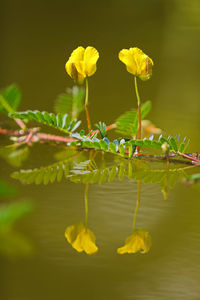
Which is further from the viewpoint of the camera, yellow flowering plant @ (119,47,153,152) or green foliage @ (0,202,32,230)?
yellow flowering plant @ (119,47,153,152)

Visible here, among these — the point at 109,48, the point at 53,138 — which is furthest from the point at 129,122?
the point at 109,48

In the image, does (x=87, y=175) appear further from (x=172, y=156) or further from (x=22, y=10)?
(x=22, y=10)

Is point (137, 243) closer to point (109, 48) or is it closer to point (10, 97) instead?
point (10, 97)

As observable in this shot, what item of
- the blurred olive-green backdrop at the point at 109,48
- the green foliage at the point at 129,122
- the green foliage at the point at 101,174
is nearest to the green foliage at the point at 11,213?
the green foliage at the point at 101,174

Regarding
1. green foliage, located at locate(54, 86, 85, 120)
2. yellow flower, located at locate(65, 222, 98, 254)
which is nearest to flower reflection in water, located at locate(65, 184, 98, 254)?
yellow flower, located at locate(65, 222, 98, 254)

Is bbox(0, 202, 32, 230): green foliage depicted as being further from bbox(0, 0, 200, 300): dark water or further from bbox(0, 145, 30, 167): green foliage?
bbox(0, 145, 30, 167): green foliage

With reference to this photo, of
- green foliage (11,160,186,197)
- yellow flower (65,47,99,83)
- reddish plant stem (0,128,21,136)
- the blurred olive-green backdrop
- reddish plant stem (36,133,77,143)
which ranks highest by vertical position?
yellow flower (65,47,99,83)
